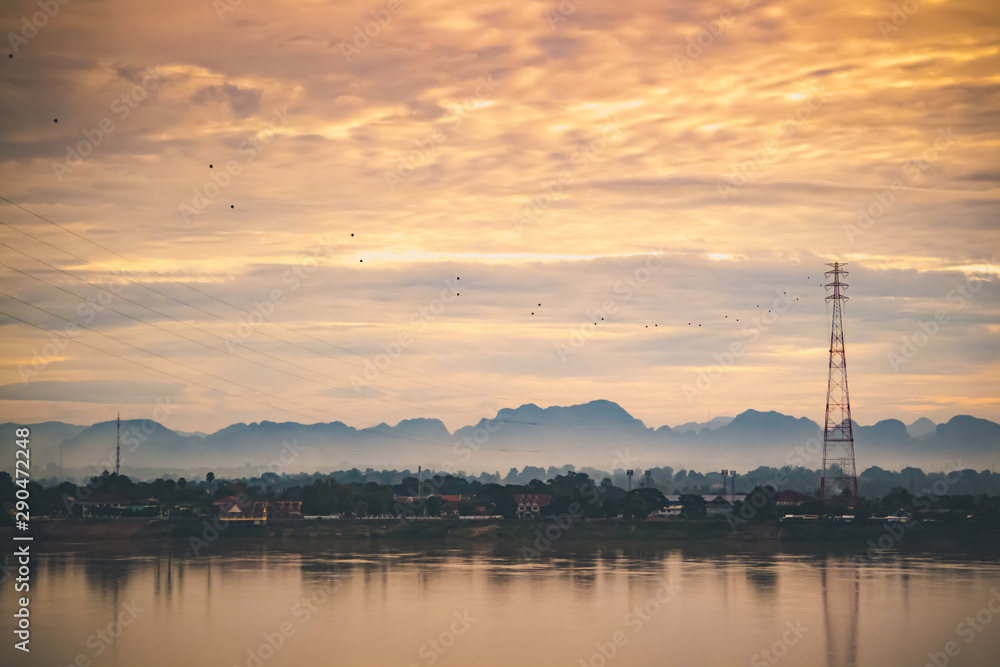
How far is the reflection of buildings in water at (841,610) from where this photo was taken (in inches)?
1674

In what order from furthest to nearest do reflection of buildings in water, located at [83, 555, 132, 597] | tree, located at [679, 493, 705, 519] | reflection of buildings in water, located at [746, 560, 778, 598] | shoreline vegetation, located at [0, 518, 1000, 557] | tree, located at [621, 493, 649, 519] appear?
1. tree, located at [679, 493, 705, 519]
2. tree, located at [621, 493, 649, 519]
3. shoreline vegetation, located at [0, 518, 1000, 557]
4. reflection of buildings in water, located at [83, 555, 132, 597]
5. reflection of buildings in water, located at [746, 560, 778, 598]

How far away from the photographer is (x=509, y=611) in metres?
52.2

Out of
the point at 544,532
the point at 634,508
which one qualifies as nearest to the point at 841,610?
the point at 544,532

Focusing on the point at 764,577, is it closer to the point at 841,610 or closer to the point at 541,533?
the point at 841,610

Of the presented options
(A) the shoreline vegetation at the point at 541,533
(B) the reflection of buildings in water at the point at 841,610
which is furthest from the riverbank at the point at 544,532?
(B) the reflection of buildings in water at the point at 841,610

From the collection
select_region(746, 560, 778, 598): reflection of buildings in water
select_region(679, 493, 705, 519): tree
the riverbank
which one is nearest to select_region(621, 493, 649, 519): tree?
the riverbank

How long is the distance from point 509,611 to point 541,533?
4631 centimetres

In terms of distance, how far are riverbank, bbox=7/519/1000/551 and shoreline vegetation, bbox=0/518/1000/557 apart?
0.29 feet

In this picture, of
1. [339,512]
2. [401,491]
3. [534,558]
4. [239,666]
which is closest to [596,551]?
[534,558]

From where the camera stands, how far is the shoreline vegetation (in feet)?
298

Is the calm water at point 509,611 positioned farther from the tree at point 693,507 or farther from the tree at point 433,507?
the tree at point 433,507

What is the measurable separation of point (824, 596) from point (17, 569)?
53569mm

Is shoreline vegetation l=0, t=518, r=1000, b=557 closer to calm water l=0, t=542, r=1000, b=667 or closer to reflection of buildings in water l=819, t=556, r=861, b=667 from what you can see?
calm water l=0, t=542, r=1000, b=667

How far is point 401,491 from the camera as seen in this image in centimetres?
16875
